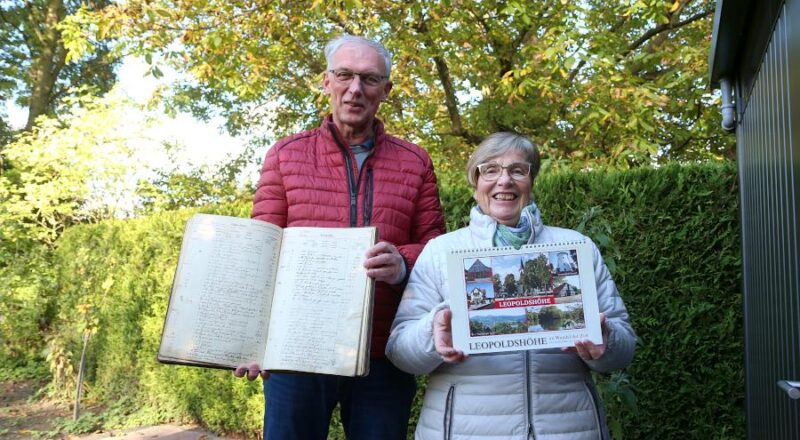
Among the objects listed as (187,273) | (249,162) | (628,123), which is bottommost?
(187,273)

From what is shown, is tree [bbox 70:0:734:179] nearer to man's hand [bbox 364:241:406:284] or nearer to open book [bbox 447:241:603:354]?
man's hand [bbox 364:241:406:284]

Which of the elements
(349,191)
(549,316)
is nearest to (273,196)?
(349,191)

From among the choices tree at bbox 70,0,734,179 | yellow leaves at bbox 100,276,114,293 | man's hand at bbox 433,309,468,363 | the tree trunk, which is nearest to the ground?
yellow leaves at bbox 100,276,114,293

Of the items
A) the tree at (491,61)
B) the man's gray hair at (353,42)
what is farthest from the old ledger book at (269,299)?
the tree at (491,61)

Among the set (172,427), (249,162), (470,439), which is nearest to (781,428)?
(470,439)

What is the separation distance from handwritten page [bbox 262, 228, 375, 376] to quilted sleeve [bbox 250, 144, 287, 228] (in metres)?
Result: 0.20

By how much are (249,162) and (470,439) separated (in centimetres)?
1546

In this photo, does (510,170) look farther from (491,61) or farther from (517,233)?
(491,61)

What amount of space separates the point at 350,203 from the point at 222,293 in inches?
19.6

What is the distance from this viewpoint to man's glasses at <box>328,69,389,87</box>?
2.19m

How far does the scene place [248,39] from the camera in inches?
322

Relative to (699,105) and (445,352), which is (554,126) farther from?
(445,352)

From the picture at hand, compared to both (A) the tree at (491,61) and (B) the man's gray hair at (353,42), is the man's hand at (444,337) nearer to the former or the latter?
(B) the man's gray hair at (353,42)

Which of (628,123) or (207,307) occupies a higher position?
(628,123)
